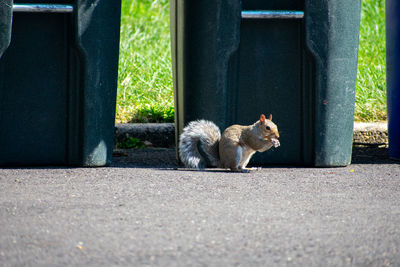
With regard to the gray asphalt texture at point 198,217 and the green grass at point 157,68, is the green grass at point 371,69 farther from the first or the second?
the gray asphalt texture at point 198,217

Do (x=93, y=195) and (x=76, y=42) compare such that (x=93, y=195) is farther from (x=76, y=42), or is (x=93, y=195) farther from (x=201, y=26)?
(x=201, y=26)

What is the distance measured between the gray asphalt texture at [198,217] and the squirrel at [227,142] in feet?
0.45

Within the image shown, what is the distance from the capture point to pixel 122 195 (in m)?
3.76

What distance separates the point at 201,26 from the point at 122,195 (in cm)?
167

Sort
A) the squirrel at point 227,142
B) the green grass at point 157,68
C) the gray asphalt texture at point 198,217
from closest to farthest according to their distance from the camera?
the gray asphalt texture at point 198,217 → the squirrel at point 227,142 → the green grass at point 157,68

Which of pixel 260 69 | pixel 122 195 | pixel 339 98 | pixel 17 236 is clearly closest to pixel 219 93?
pixel 260 69

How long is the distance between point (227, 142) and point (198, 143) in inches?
11.3

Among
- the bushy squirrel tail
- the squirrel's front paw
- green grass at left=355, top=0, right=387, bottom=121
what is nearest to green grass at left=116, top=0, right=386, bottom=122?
green grass at left=355, top=0, right=387, bottom=121

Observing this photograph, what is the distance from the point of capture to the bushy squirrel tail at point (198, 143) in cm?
479

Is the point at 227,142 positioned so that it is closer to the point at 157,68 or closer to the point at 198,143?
the point at 198,143

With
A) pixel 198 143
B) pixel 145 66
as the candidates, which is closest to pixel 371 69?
pixel 145 66

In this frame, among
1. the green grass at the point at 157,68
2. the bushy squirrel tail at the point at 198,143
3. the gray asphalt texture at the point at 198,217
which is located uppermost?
the green grass at the point at 157,68

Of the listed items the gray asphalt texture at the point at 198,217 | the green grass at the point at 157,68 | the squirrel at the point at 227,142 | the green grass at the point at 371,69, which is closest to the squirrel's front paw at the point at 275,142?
the squirrel at the point at 227,142

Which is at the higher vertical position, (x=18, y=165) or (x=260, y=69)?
(x=260, y=69)
